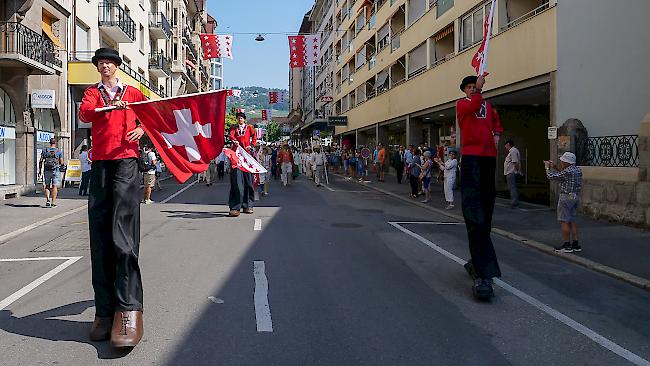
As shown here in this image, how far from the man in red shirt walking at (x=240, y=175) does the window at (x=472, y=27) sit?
1070cm

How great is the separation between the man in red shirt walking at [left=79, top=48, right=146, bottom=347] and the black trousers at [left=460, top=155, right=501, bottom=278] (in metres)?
3.32

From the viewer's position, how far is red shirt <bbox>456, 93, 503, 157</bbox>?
605cm

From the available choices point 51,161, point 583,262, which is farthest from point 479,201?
point 51,161

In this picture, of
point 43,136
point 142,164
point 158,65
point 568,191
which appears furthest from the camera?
point 158,65

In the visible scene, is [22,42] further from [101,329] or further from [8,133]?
[101,329]

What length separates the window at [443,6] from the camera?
23.2 metres

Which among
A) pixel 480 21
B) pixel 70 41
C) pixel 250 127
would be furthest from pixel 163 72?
pixel 250 127

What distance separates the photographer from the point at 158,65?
4200 centimetres

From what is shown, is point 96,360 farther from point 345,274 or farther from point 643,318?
point 643,318

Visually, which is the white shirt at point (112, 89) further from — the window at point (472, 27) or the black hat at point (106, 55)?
the window at point (472, 27)

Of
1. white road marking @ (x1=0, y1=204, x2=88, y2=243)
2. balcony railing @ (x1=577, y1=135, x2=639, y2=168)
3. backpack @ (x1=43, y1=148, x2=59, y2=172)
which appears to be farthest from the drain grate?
balcony railing @ (x1=577, y1=135, x2=639, y2=168)

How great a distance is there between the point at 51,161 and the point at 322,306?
11406mm

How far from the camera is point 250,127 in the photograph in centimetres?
1327

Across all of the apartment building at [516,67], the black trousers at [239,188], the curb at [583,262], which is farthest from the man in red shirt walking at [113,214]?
the apartment building at [516,67]
